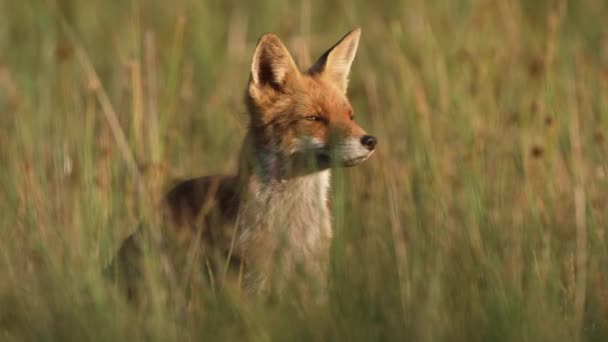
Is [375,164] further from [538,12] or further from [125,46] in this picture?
[538,12]

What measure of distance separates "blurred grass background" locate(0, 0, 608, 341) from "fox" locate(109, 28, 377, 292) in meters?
0.22

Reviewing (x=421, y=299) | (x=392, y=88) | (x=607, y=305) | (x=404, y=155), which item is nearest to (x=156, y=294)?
(x=421, y=299)

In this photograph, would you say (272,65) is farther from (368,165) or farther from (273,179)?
(368,165)

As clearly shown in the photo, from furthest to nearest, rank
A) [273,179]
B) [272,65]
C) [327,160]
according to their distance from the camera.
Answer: [272,65] → [273,179] → [327,160]

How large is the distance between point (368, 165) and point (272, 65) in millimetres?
1311

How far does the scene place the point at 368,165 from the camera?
6492 millimetres

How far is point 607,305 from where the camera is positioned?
4.04m

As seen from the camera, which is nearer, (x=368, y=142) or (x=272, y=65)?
(x=368, y=142)

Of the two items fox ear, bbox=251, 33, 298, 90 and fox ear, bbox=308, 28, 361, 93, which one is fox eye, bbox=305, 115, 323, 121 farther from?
fox ear, bbox=308, 28, 361, 93

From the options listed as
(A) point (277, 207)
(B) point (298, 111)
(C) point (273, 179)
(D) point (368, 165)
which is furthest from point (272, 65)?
(D) point (368, 165)

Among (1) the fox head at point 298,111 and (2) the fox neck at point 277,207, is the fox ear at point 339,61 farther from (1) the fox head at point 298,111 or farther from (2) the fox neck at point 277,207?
(2) the fox neck at point 277,207

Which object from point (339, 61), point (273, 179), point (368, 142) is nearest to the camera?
point (368, 142)

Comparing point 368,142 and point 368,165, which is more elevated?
point 368,142

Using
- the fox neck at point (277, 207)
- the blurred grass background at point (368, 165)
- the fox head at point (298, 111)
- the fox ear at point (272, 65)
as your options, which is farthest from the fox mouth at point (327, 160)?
the fox ear at point (272, 65)
